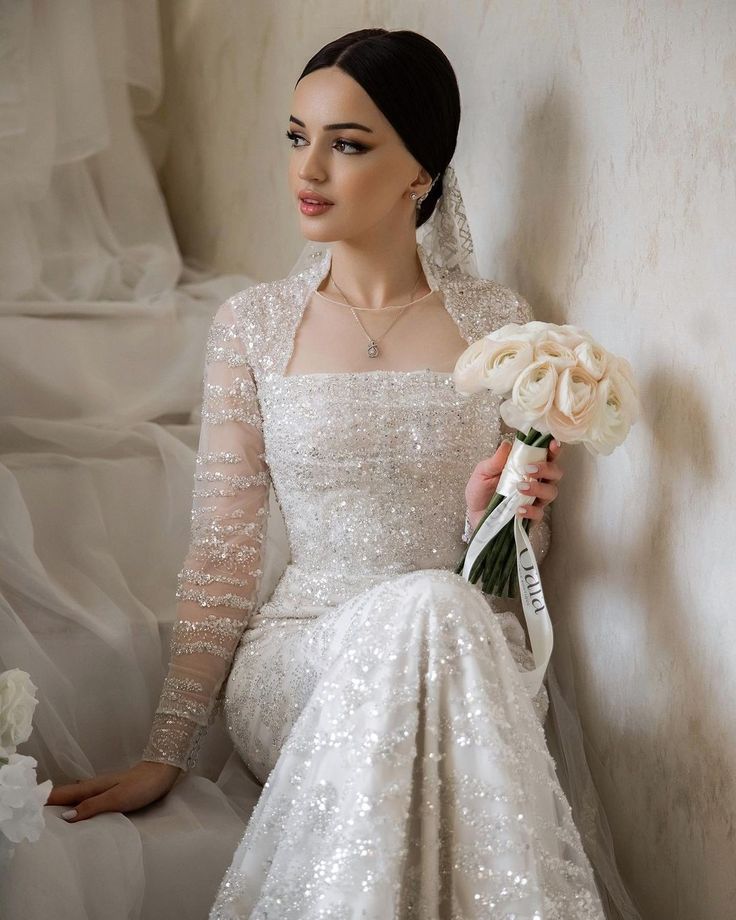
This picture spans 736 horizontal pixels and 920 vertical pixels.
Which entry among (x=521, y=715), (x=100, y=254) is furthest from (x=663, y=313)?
(x=100, y=254)

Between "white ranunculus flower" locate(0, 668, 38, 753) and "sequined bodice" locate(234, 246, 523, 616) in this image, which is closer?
"white ranunculus flower" locate(0, 668, 38, 753)

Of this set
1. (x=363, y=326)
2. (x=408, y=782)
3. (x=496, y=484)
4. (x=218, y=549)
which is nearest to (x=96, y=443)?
(x=218, y=549)

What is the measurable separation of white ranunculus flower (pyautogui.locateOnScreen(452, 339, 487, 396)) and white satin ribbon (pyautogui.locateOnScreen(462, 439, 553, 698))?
0.33ft

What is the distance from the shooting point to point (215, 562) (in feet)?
5.80

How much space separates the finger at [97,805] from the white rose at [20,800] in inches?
9.8

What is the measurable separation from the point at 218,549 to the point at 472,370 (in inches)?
19.9

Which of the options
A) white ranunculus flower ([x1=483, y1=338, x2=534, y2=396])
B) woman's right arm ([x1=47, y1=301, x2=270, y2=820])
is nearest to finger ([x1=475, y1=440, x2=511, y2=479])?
white ranunculus flower ([x1=483, y1=338, x2=534, y2=396])

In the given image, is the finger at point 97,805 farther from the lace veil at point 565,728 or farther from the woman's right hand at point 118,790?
the lace veil at point 565,728

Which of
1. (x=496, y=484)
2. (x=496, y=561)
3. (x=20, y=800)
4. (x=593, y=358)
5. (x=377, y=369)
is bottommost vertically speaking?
(x=20, y=800)

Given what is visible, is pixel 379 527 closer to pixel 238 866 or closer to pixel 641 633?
pixel 641 633

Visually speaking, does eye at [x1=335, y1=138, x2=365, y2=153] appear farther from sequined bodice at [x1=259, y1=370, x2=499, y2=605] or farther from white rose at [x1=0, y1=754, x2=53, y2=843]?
white rose at [x1=0, y1=754, x2=53, y2=843]

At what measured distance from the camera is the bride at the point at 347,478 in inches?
52.6

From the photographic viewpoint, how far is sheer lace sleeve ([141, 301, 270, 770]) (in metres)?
1.69

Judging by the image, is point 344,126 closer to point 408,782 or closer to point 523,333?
point 523,333
